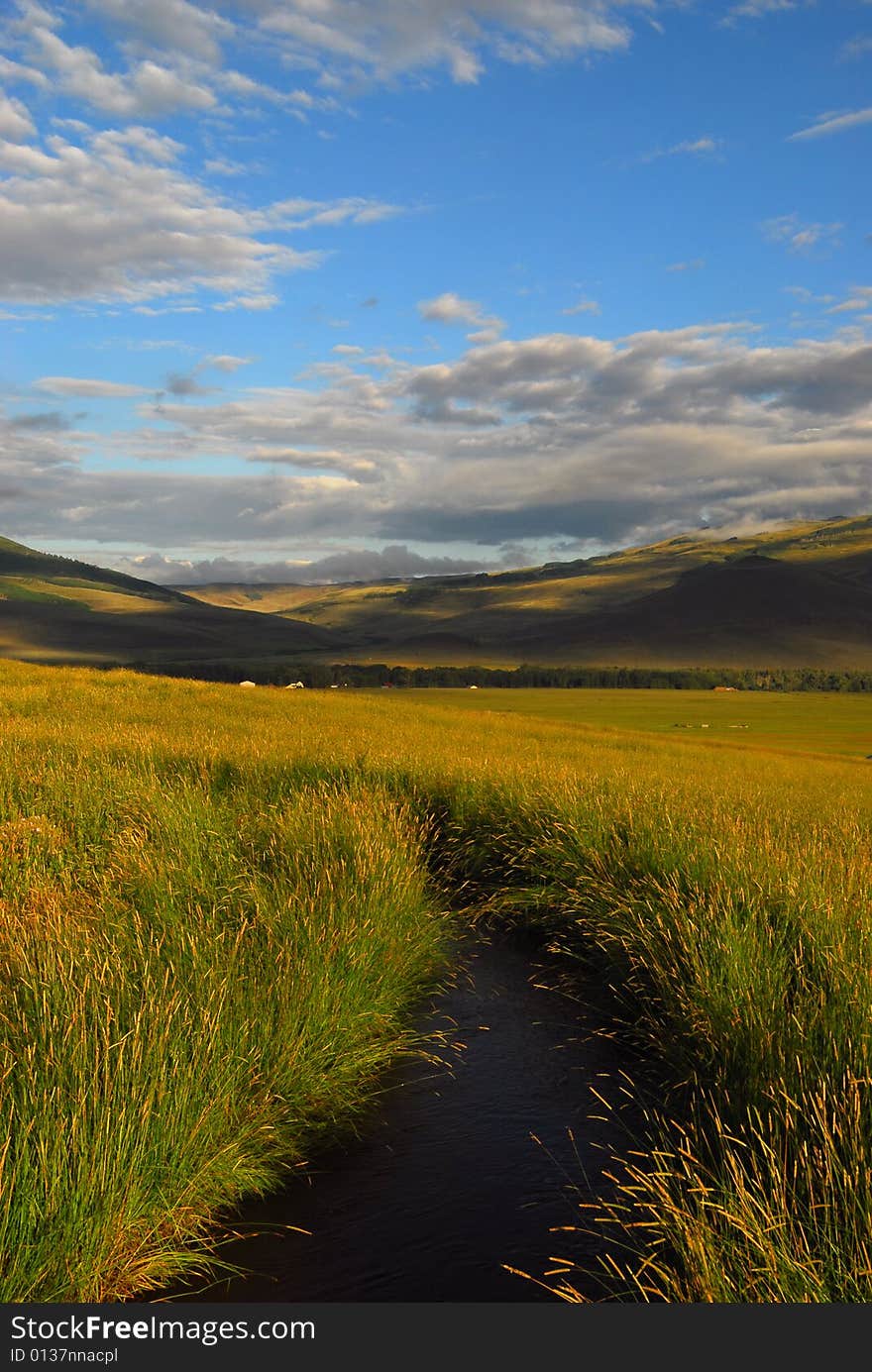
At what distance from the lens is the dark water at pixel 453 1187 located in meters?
5.09

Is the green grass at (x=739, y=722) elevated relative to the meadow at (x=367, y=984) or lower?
lower

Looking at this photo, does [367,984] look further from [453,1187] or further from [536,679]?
[536,679]

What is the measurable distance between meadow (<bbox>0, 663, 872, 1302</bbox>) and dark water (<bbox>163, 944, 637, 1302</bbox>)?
0.22 m

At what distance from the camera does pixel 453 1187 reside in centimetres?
605

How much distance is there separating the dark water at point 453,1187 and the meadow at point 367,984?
8.7 inches

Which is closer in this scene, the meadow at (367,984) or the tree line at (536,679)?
the meadow at (367,984)

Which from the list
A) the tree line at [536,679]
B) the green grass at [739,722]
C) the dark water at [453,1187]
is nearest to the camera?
the dark water at [453,1187]

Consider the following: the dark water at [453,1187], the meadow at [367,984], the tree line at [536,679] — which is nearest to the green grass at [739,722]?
the meadow at [367,984]

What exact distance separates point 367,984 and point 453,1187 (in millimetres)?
2267

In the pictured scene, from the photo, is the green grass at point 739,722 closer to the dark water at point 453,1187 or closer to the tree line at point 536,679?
the dark water at point 453,1187

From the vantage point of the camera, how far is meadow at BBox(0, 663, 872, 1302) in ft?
14.7

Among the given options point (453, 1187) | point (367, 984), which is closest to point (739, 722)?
point (367, 984)

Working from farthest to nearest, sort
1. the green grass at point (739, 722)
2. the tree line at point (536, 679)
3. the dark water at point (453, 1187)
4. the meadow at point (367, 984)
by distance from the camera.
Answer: the tree line at point (536, 679), the green grass at point (739, 722), the dark water at point (453, 1187), the meadow at point (367, 984)

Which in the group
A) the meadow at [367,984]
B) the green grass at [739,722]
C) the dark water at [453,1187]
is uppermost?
the meadow at [367,984]
